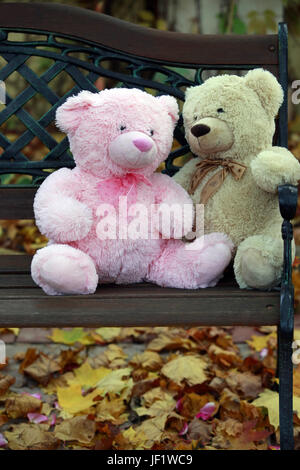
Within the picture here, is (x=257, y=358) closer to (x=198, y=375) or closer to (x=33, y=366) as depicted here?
(x=198, y=375)

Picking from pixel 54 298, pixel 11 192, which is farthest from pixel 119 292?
pixel 11 192

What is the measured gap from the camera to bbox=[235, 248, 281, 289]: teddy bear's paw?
167 cm

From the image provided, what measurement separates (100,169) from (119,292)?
386 millimetres

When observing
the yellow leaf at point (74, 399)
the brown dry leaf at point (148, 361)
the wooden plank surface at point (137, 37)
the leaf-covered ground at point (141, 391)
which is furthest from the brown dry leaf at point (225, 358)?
the wooden plank surface at point (137, 37)

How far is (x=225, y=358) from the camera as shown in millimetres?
2486

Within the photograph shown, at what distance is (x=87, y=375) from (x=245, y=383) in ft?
2.02

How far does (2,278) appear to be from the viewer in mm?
1902

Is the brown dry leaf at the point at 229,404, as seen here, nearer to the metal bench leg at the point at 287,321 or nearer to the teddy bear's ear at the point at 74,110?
the metal bench leg at the point at 287,321

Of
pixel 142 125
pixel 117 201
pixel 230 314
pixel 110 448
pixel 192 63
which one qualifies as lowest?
pixel 110 448

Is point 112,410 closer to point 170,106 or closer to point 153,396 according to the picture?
point 153,396

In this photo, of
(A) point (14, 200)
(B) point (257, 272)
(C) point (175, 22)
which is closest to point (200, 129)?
(B) point (257, 272)

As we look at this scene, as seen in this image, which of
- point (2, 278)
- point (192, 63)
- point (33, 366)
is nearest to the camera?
point (2, 278)

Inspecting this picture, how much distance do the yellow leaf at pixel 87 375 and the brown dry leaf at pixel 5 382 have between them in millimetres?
217

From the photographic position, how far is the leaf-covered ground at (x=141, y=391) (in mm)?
1912
